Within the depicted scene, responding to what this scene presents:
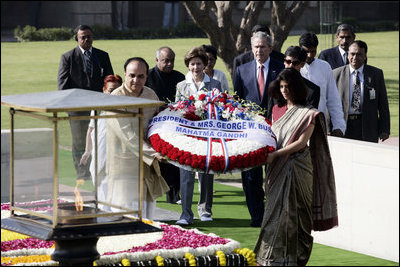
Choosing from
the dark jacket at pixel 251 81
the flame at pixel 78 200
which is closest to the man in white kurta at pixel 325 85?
the dark jacket at pixel 251 81

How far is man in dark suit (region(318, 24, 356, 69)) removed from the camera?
37.8 ft

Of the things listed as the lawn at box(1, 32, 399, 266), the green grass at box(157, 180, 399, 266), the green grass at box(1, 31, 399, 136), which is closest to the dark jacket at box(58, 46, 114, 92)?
the lawn at box(1, 32, 399, 266)

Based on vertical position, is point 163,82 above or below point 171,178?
above

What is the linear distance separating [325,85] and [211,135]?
2.34 meters

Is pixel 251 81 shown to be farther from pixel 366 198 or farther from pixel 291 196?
pixel 291 196

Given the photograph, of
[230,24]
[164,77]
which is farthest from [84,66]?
[230,24]

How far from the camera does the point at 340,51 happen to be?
11.6 meters

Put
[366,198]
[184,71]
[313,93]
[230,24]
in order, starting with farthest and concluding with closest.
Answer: [184,71], [230,24], [313,93], [366,198]

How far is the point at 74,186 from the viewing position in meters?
6.93

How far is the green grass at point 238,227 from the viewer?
27.4 ft

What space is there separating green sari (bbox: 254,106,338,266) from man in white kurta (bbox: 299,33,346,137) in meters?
1.88

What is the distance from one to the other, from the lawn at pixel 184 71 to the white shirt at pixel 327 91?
4.83 ft

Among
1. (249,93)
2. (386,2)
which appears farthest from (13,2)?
(249,93)

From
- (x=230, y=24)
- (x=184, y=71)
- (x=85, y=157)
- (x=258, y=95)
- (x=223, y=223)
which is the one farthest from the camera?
(x=184, y=71)
